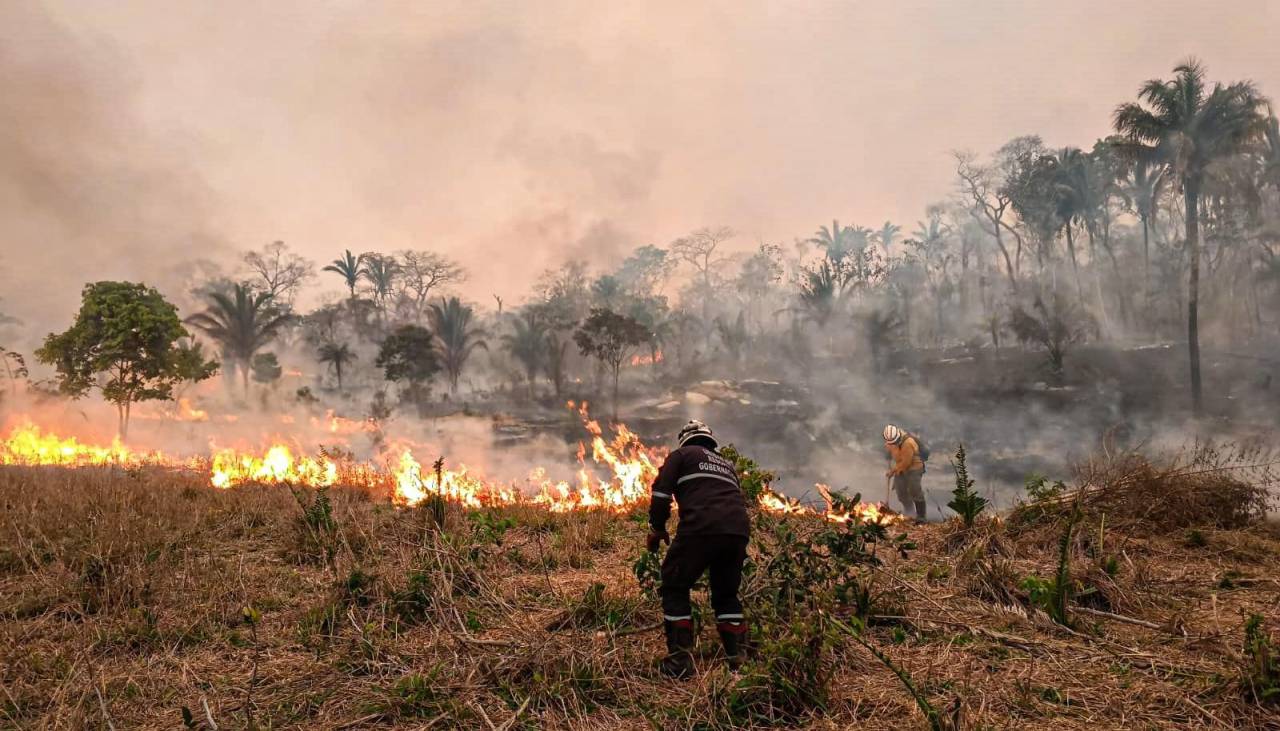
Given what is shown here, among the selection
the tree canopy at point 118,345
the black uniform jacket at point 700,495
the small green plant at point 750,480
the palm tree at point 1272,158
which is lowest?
the small green plant at point 750,480

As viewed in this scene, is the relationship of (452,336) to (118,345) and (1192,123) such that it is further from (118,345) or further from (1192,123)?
(1192,123)

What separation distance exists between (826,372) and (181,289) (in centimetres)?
4694

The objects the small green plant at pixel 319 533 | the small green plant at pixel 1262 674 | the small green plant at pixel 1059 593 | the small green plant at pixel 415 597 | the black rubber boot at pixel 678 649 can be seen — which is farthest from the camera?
the small green plant at pixel 319 533

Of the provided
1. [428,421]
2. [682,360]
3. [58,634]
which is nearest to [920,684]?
[58,634]

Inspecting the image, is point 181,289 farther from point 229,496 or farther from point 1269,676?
point 1269,676

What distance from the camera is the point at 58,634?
5.27 metres

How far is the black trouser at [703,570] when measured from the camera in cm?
444

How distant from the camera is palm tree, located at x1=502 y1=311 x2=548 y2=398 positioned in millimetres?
48219

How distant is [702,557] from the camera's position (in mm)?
4438

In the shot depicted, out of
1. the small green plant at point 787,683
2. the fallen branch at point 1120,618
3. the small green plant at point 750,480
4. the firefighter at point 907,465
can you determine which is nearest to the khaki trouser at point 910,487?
the firefighter at point 907,465

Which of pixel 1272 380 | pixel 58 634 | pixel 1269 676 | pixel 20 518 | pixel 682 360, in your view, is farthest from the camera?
pixel 682 360

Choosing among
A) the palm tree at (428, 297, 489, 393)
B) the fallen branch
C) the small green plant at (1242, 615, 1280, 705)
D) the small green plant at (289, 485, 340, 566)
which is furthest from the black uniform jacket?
the palm tree at (428, 297, 489, 393)

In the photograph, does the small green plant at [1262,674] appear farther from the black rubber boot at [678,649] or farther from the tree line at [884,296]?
the tree line at [884,296]

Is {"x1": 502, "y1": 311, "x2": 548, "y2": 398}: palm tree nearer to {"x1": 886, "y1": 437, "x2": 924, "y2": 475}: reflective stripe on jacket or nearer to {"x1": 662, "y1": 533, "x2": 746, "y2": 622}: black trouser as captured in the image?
{"x1": 886, "y1": 437, "x2": 924, "y2": 475}: reflective stripe on jacket
